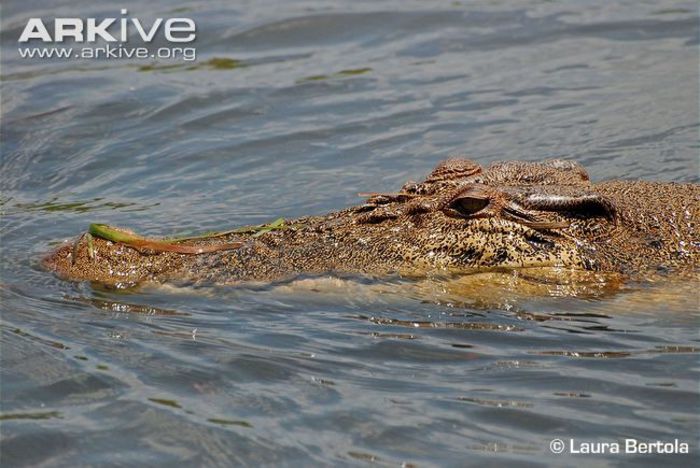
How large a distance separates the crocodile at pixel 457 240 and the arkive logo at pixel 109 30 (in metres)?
7.73

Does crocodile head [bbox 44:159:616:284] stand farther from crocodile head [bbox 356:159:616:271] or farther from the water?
the water

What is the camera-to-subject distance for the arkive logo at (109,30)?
46.4 ft

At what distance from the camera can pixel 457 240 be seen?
253 inches

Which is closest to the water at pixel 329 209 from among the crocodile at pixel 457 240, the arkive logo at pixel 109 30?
the crocodile at pixel 457 240

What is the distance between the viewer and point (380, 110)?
450 inches

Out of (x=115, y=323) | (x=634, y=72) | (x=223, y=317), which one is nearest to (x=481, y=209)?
(x=223, y=317)

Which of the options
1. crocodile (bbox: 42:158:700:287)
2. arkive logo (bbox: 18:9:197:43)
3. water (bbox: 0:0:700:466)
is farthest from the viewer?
arkive logo (bbox: 18:9:197:43)

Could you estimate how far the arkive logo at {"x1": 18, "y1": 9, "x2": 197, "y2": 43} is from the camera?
46.4 ft

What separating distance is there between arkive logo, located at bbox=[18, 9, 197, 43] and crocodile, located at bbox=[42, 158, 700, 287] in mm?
7728

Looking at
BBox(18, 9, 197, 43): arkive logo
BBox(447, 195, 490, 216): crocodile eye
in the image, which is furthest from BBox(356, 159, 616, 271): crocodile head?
BBox(18, 9, 197, 43): arkive logo

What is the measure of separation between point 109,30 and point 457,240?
30.1 ft

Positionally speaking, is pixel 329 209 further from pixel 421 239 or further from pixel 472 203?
pixel 472 203

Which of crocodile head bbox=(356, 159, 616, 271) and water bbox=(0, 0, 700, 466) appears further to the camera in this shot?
Answer: crocodile head bbox=(356, 159, 616, 271)

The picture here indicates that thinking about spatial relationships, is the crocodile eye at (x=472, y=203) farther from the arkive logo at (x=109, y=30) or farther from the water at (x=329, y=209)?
the arkive logo at (x=109, y=30)
